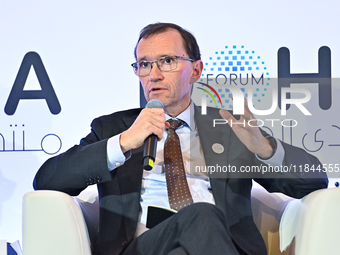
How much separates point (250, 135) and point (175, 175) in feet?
1.22

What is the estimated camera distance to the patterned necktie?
181cm

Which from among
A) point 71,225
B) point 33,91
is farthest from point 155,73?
point 33,91

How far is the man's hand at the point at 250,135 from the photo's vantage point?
1683 millimetres

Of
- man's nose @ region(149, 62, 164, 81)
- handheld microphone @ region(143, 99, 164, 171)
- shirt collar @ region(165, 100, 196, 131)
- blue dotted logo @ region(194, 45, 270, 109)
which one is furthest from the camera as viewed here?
blue dotted logo @ region(194, 45, 270, 109)

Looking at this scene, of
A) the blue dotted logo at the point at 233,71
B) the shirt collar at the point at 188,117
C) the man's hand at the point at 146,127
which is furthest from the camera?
the blue dotted logo at the point at 233,71

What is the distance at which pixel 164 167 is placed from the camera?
190 cm

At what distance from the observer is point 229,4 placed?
8.95 feet

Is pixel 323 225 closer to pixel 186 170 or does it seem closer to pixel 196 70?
pixel 186 170

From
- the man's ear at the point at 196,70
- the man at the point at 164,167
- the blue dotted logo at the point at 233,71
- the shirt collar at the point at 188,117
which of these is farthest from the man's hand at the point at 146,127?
the blue dotted logo at the point at 233,71

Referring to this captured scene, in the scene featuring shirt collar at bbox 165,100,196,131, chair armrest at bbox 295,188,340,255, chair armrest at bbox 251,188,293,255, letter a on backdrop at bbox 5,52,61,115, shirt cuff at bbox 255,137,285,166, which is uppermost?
letter a on backdrop at bbox 5,52,61,115

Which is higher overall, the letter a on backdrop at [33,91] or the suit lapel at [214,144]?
the letter a on backdrop at [33,91]

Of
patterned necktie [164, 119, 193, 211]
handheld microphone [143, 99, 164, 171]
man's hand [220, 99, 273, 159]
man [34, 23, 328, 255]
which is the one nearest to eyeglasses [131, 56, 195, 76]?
man [34, 23, 328, 255]

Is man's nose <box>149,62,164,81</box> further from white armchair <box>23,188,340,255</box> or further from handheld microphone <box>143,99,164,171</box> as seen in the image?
white armchair <box>23,188,340,255</box>

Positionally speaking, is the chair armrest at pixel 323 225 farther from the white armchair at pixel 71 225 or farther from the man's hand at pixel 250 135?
the man's hand at pixel 250 135
